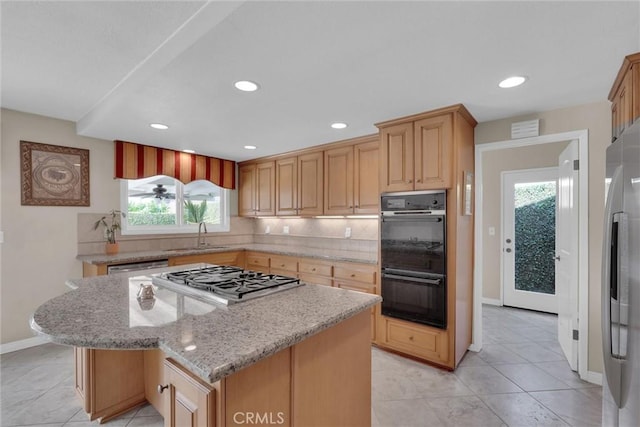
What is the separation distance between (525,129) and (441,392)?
2.36 m

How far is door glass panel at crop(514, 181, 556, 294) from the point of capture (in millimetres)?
4078

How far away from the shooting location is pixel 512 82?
2.04m

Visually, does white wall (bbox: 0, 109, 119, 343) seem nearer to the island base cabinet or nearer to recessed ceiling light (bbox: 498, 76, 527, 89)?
the island base cabinet

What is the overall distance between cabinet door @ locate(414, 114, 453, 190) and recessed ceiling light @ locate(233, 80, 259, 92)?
148 centimetres

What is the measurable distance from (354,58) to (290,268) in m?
2.71

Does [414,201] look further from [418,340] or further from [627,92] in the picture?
[627,92]

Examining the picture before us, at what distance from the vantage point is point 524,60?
Answer: 1764mm

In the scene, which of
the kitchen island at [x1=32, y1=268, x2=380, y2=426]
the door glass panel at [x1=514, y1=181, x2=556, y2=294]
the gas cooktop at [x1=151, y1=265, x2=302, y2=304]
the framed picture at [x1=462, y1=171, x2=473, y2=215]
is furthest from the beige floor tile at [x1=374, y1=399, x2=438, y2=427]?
the door glass panel at [x1=514, y1=181, x2=556, y2=294]

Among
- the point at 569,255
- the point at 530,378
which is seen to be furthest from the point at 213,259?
the point at 569,255

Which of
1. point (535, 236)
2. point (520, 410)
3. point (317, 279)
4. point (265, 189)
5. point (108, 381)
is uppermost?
point (265, 189)

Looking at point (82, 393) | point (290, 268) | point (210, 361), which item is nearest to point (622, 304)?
point (210, 361)

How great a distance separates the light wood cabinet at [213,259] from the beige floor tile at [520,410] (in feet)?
10.8

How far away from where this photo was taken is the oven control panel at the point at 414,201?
2586 mm

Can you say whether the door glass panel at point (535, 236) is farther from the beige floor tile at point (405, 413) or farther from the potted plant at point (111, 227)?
→ the potted plant at point (111, 227)
